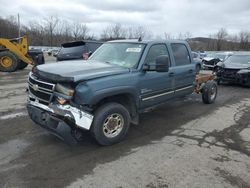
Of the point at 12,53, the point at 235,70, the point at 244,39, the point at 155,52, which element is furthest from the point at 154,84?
the point at 244,39

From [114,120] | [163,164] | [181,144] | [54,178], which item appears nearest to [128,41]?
[114,120]

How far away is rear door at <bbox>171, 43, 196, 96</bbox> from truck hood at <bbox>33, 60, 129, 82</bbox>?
173 centimetres

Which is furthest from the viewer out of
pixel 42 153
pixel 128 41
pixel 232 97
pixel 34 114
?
pixel 232 97

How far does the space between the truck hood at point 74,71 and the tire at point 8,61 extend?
12.7 m

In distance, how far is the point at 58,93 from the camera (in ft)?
14.2

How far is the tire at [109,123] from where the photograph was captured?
4.47 metres

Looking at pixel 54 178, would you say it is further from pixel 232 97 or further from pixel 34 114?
pixel 232 97

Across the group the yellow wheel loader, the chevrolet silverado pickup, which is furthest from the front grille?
the yellow wheel loader

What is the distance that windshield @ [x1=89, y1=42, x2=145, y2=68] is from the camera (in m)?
5.39

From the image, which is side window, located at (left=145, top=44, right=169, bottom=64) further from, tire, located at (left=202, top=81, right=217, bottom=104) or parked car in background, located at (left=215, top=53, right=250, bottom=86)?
parked car in background, located at (left=215, top=53, right=250, bottom=86)

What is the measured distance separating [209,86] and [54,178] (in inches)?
234

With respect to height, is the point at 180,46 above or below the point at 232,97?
above

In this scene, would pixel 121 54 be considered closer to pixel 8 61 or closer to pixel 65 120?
pixel 65 120

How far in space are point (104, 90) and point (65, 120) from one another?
2.57 feet
